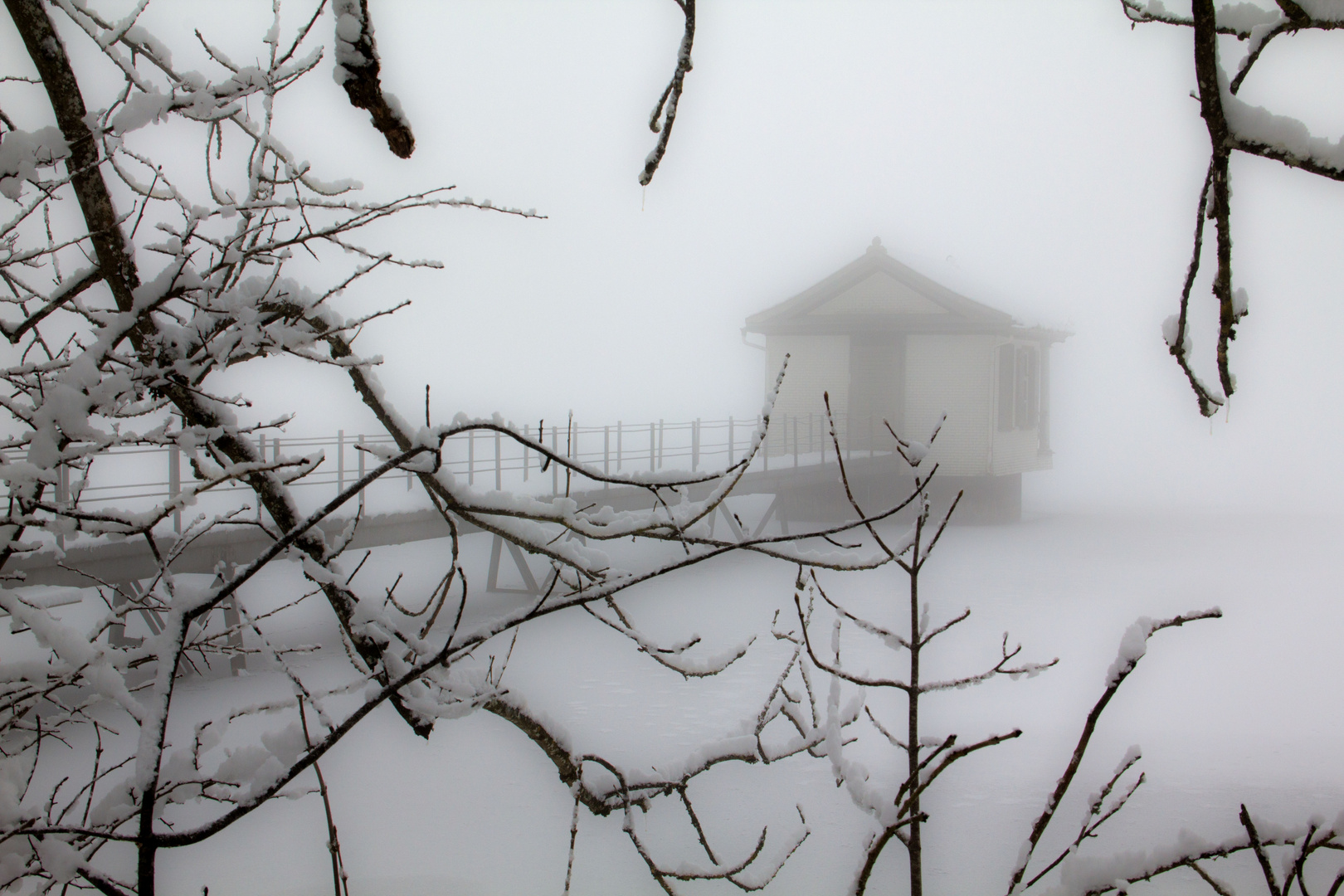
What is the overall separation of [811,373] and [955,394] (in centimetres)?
326

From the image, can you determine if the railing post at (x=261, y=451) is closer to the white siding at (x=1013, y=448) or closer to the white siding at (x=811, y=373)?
the white siding at (x=811, y=373)

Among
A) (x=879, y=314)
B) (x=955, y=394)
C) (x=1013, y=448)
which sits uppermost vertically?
(x=879, y=314)

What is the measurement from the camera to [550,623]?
1244 cm

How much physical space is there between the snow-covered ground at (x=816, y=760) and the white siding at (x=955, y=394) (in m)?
4.88

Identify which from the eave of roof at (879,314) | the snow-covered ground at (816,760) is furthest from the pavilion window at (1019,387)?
the snow-covered ground at (816,760)

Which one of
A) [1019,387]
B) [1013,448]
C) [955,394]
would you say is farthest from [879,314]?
[1013,448]

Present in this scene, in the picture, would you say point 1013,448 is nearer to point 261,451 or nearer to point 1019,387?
point 1019,387

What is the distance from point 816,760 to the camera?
7.92 meters

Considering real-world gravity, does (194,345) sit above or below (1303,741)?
above

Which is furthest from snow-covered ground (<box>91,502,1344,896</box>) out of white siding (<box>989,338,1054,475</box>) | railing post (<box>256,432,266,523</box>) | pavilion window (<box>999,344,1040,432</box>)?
pavilion window (<box>999,344,1040,432</box>)

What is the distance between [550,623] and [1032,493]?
25.6 m

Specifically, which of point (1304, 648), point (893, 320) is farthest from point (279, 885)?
point (893, 320)

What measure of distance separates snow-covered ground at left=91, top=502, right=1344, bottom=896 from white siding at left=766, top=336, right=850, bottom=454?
22.0 feet

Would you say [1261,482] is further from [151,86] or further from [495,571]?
[151,86]
